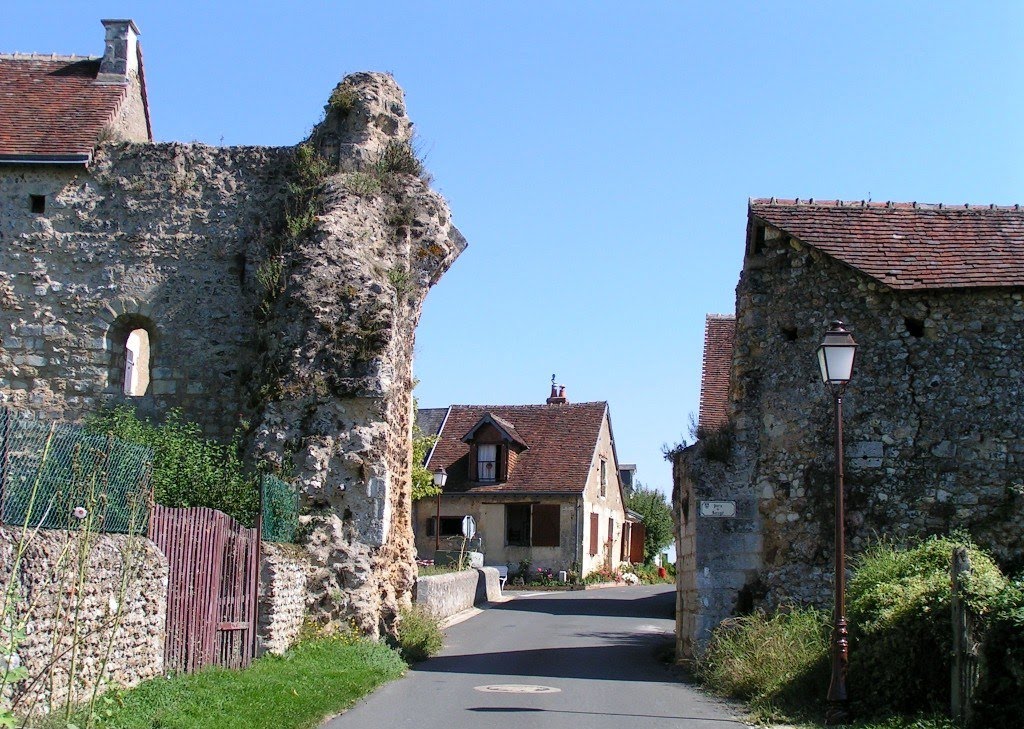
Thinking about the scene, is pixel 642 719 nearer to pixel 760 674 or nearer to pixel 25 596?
pixel 760 674

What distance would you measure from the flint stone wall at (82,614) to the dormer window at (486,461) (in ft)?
96.6

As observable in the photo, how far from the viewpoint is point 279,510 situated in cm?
1308

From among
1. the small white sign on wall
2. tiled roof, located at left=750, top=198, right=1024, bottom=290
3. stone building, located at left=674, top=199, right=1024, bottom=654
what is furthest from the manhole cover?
tiled roof, located at left=750, top=198, right=1024, bottom=290

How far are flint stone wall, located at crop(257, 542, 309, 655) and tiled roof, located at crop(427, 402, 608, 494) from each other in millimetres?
24385

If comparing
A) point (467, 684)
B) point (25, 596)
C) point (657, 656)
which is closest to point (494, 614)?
point (657, 656)

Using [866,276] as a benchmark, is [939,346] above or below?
below

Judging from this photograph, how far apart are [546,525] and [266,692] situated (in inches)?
1092

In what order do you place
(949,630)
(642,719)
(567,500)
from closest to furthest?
(949,630) < (642,719) < (567,500)

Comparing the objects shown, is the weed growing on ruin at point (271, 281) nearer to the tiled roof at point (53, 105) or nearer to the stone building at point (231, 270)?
the stone building at point (231, 270)

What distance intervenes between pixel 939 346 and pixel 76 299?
12.1 m

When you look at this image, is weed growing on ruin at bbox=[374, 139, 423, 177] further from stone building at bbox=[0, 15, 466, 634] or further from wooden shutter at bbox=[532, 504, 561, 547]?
wooden shutter at bbox=[532, 504, 561, 547]

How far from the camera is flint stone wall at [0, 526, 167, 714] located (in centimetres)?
679

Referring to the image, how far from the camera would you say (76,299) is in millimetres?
15898

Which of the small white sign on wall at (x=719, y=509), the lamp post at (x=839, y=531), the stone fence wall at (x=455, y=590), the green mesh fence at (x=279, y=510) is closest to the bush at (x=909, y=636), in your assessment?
the lamp post at (x=839, y=531)
